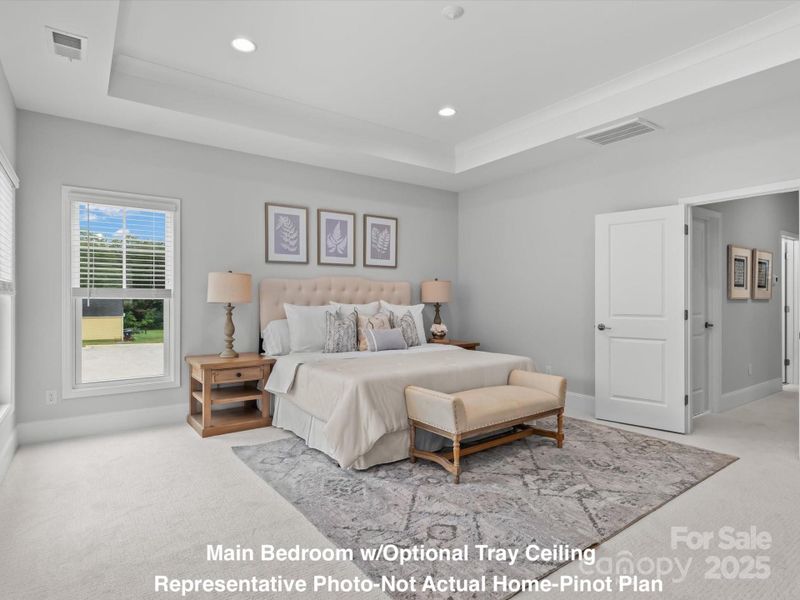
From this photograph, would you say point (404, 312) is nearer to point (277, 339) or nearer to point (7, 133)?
point (277, 339)

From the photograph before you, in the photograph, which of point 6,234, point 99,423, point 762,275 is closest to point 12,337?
point 6,234

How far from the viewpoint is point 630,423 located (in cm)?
438

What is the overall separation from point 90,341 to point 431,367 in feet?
9.55

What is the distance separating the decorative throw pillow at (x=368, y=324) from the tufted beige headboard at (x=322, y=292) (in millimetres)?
600

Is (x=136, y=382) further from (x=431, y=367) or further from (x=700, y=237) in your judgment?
(x=700, y=237)

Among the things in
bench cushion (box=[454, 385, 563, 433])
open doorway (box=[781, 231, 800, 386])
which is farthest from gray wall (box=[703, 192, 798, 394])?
bench cushion (box=[454, 385, 563, 433])

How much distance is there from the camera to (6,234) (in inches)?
131

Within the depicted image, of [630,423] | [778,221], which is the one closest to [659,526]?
[630,423]

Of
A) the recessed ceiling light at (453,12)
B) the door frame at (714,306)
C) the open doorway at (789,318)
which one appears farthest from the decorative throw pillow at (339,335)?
the open doorway at (789,318)

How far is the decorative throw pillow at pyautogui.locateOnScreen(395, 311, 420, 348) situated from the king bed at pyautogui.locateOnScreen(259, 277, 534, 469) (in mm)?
119

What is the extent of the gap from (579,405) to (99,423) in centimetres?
451

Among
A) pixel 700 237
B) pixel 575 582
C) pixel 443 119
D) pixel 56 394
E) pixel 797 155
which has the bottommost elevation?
pixel 575 582

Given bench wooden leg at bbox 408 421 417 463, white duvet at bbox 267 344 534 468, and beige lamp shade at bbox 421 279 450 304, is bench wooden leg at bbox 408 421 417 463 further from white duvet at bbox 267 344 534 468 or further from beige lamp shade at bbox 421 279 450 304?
beige lamp shade at bbox 421 279 450 304

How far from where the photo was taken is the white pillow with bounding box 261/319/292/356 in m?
4.54
